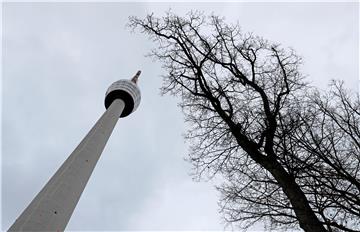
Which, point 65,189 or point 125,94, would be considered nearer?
point 65,189

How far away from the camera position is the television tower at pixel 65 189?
8.45 m

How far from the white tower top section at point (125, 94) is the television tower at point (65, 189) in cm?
820

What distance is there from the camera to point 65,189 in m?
10.8

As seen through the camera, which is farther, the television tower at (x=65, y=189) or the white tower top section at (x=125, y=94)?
the white tower top section at (x=125, y=94)

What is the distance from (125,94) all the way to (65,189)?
19.1 metres

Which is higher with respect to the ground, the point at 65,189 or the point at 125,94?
the point at 125,94

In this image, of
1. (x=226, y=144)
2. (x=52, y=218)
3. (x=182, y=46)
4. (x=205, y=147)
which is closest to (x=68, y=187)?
(x=52, y=218)

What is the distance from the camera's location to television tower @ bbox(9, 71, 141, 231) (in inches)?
332

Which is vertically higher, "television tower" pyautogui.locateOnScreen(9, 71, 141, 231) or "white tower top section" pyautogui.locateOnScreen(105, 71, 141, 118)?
"white tower top section" pyautogui.locateOnScreen(105, 71, 141, 118)

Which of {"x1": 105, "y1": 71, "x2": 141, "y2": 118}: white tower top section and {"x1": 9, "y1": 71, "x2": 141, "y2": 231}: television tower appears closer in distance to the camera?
{"x1": 9, "y1": 71, "x2": 141, "y2": 231}: television tower

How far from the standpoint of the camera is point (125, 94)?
95.9ft

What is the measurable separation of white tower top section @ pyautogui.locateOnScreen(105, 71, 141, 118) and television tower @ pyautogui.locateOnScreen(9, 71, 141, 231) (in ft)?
26.9

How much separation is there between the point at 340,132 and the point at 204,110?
4.60 m

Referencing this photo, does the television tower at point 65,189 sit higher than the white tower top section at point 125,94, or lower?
lower
